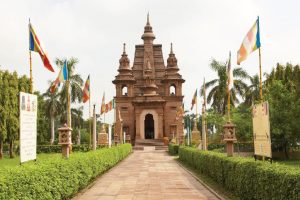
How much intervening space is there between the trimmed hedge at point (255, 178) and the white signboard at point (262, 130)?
16.7 inches

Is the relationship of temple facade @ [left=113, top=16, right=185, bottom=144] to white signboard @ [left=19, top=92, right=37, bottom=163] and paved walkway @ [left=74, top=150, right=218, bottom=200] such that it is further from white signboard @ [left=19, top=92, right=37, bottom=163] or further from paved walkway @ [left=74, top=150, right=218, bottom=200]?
white signboard @ [left=19, top=92, right=37, bottom=163]

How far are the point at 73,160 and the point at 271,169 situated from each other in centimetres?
684

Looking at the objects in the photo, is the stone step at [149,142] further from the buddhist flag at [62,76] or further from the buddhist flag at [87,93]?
the buddhist flag at [62,76]

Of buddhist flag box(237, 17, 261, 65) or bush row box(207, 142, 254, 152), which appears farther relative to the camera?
bush row box(207, 142, 254, 152)

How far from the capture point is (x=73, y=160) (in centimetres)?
1304

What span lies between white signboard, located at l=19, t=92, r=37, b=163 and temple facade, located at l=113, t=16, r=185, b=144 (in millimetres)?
46915

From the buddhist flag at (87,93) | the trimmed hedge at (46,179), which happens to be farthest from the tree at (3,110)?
the trimmed hedge at (46,179)

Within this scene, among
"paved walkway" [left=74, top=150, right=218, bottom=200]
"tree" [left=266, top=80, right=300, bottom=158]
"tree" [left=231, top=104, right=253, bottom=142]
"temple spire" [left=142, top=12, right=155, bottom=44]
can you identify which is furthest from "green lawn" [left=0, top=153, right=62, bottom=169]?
"temple spire" [left=142, top=12, right=155, bottom=44]

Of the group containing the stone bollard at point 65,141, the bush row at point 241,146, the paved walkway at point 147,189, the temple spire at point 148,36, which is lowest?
the bush row at point 241,146

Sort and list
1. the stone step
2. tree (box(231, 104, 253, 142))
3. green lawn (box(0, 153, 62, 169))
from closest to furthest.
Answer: green lawn (box(0, 153, 62, 169)), tree (box(231, 104, 253, 142)), the stone step

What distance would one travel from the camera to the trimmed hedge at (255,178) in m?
7.56

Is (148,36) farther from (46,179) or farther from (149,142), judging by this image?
(46,179)

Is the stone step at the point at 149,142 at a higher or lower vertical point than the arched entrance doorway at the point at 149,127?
lower

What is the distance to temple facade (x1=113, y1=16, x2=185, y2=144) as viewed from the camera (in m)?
60.4
